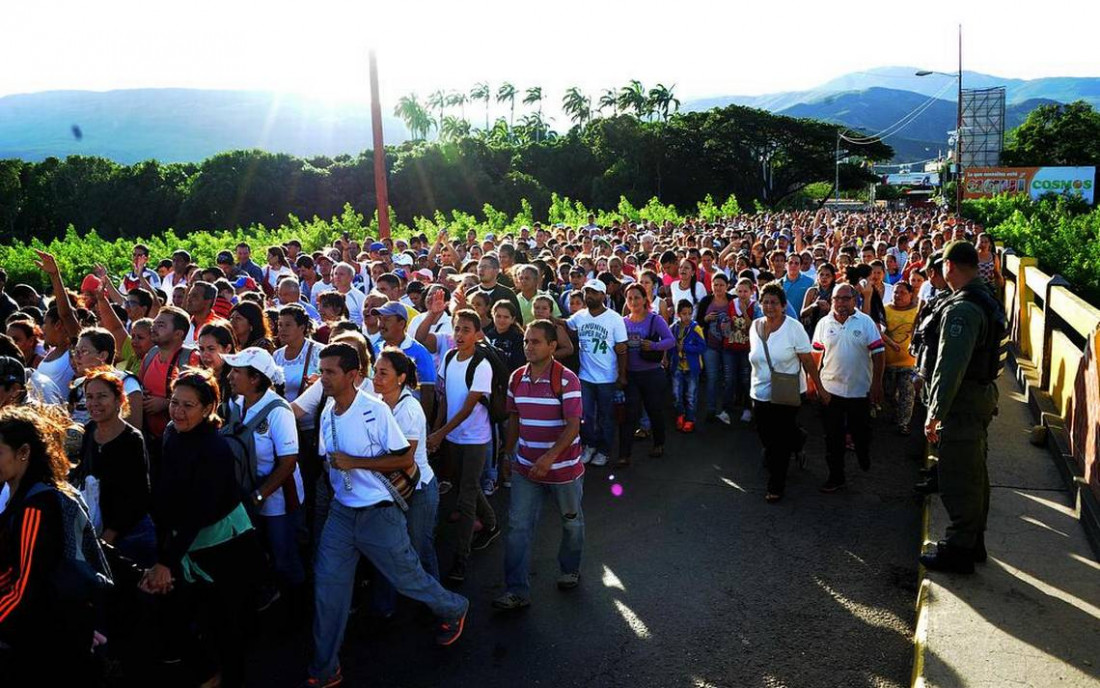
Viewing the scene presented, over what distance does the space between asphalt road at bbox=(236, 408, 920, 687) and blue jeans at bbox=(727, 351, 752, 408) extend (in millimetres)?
2158

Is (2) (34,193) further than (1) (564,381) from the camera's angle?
Yes

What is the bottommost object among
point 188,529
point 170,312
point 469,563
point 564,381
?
point 469,563

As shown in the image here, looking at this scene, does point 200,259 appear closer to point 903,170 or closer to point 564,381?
point 564,381

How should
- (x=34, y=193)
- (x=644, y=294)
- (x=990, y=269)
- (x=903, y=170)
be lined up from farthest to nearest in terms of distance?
(x=903, y=170) → (x=34, y=193) → (x=990, y=269) → (x=644, y=294)

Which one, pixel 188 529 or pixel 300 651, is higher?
pixel 188 529

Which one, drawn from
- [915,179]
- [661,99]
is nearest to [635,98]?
[661,99]

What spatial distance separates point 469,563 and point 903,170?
206557mm

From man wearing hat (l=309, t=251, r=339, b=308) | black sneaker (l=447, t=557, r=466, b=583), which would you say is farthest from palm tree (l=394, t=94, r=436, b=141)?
black sneaker (l=447, t=557, r=466, b=583)

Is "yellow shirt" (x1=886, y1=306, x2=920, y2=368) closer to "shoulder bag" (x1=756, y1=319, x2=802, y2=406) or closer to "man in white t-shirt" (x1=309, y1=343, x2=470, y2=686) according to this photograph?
"shoulder bag" (x1=756, y1=319, x2=802, y2=406)

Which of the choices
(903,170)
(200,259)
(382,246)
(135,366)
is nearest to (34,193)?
(200,259)

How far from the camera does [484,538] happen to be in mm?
6332

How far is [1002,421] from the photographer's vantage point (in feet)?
28.0

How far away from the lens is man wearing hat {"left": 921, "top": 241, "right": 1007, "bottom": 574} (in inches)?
190

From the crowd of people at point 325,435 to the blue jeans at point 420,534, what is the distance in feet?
0.05
